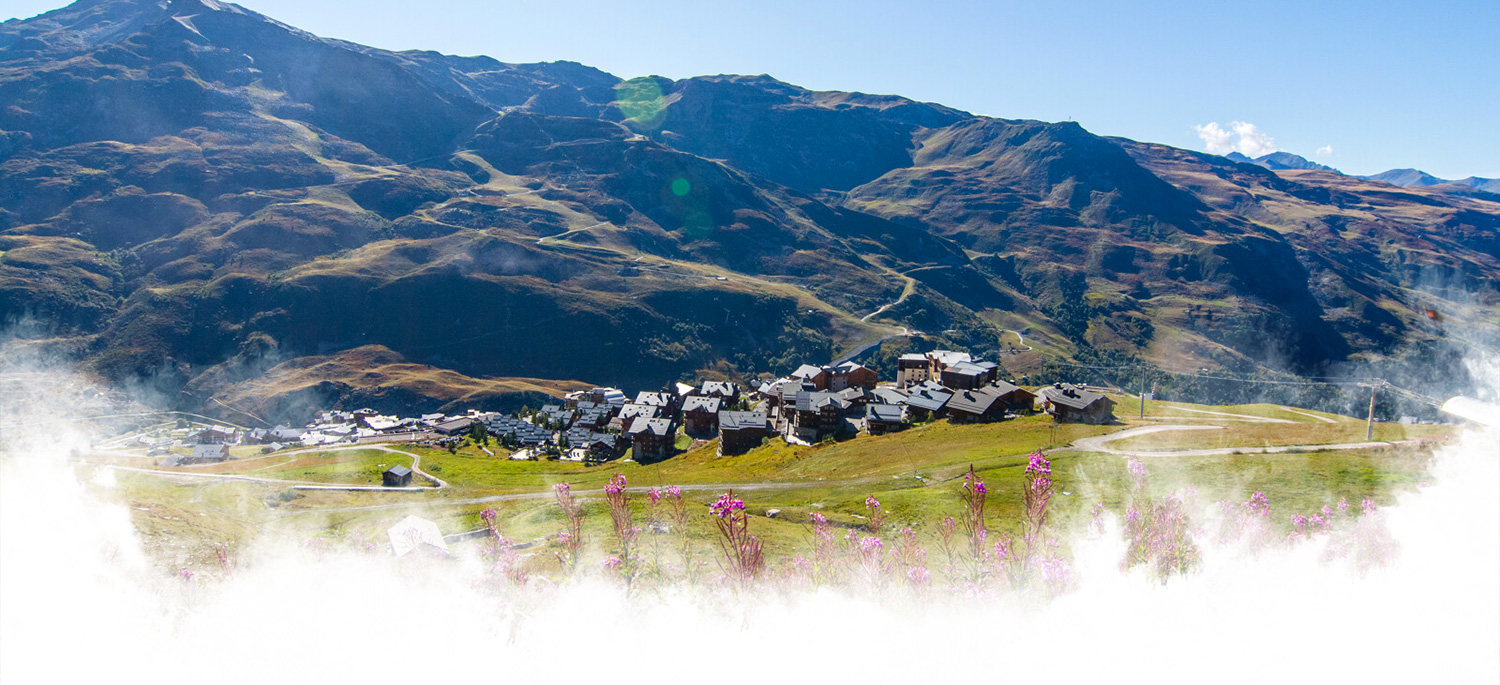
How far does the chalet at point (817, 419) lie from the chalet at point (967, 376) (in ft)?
58.7

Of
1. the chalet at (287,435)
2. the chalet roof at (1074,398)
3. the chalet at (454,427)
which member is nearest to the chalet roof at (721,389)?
the chalet at (454,427)

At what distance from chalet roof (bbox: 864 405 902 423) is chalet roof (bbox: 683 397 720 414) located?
102ft

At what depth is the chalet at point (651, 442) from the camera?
87.5 m

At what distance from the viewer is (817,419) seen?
75.6 meters

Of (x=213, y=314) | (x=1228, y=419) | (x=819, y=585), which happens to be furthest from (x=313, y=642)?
(x=213, y=314)

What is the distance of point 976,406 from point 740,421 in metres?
29.0

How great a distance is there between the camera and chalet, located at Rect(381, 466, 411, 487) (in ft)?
232

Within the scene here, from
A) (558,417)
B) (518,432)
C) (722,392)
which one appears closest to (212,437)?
(518,432)

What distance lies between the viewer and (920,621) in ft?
38.1

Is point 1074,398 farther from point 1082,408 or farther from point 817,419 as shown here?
Answer: point 817,419

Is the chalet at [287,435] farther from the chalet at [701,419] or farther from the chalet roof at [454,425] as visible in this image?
the chalet at [701,419]

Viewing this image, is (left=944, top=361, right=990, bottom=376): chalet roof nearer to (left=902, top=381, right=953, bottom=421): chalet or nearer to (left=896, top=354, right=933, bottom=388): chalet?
(left=902, top=381, right=953, bottom=421): chalet

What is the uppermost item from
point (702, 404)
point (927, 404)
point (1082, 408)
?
point (1082, 408)

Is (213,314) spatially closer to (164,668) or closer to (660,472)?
(660,472)
